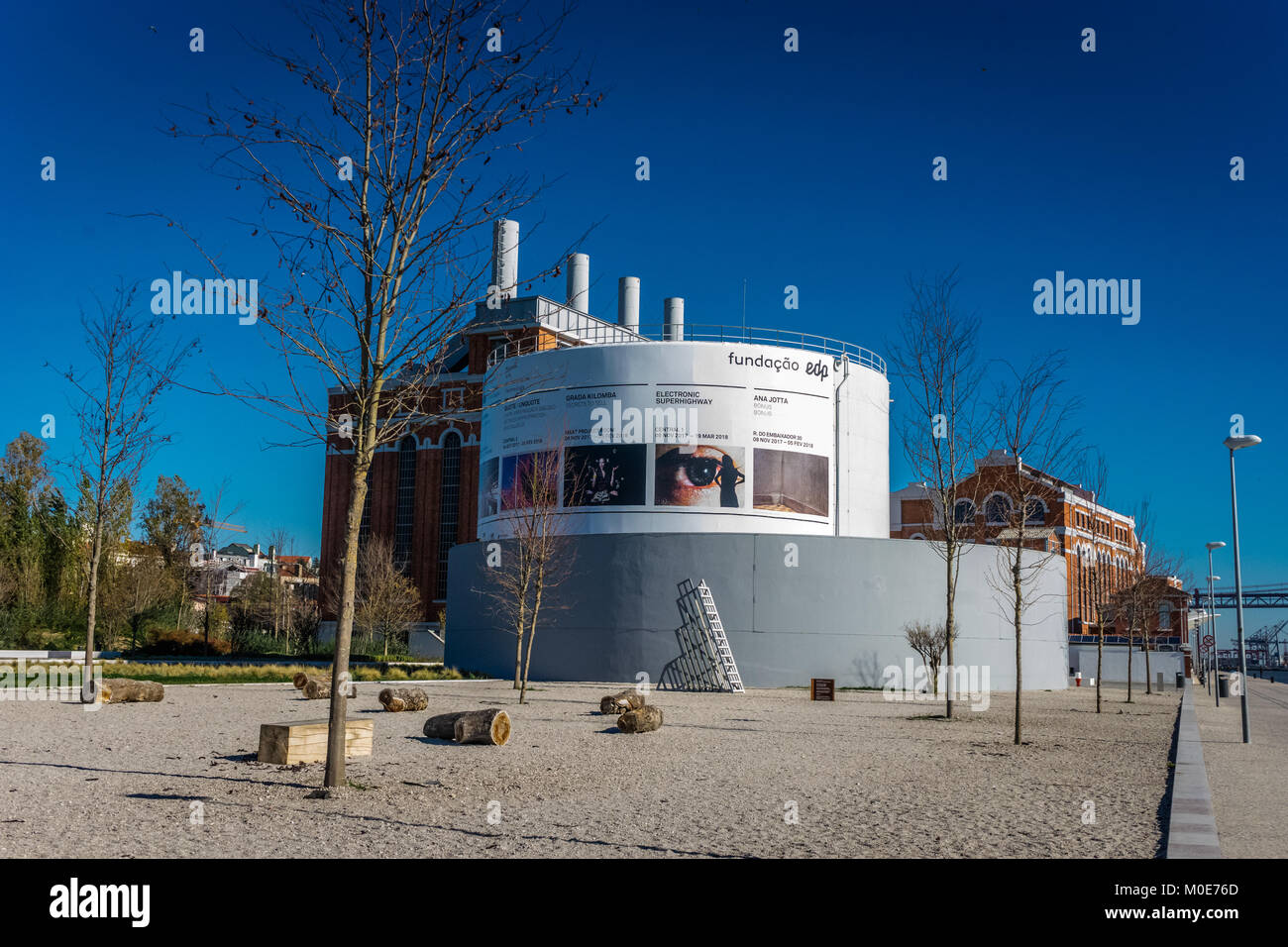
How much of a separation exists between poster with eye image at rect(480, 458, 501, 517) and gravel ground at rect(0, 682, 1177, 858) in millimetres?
18146

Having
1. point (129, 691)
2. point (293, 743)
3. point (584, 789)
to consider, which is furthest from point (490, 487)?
point (584, 789)

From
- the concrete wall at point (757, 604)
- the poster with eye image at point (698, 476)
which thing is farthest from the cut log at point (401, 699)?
the poster with eye image at point (698, 476)

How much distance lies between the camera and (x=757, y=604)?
1220 inches

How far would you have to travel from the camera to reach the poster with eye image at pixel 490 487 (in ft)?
122

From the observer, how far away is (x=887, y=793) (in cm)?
1062

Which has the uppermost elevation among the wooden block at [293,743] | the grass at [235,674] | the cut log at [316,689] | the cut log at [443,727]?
the wooden block at [293,743]

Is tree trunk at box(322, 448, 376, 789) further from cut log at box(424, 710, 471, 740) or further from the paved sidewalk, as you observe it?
the paved sidewalk

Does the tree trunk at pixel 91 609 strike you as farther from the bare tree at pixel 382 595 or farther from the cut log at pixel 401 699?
the bare tree at pixel 382 595

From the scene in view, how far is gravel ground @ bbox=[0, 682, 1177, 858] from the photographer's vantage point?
7.73m

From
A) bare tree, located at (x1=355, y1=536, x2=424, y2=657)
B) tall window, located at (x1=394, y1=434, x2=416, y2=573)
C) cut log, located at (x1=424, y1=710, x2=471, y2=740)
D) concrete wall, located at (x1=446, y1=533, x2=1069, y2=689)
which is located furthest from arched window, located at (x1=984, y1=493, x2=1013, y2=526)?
tall window, located at (x1=394, y1=434, x2=416, y2=573)

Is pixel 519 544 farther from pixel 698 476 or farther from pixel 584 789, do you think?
pixel 584 789

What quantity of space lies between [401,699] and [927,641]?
613 inches

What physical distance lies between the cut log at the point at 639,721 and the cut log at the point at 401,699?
4.70m
